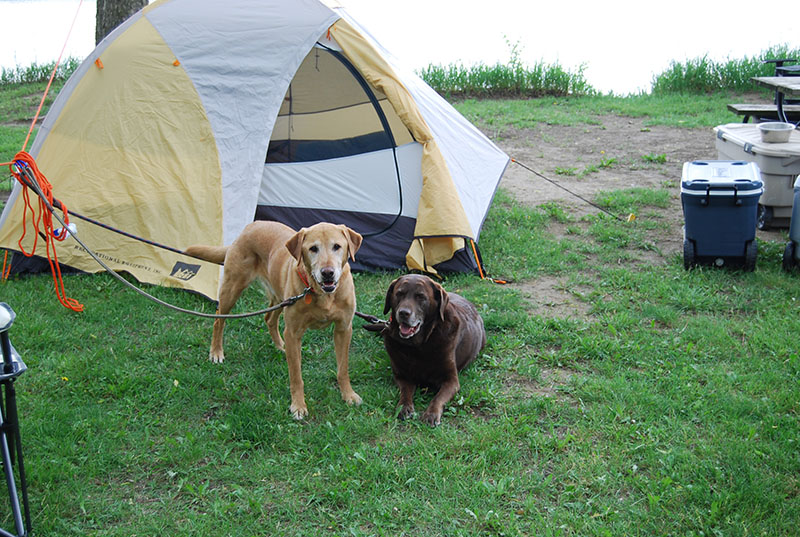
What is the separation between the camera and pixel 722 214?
17.3ft

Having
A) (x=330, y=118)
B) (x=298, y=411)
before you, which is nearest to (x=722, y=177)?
(x=330, y=118)

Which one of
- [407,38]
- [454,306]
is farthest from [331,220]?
[407,38]

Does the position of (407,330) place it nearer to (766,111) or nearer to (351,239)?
(351,239)

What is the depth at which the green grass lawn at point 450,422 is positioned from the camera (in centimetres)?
306

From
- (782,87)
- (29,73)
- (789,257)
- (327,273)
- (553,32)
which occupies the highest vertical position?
(553,32)

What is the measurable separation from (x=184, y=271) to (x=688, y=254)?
3834mm

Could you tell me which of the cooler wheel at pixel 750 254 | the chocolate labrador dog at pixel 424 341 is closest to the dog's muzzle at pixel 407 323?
the chocolate labrador dog at pixel 424 341

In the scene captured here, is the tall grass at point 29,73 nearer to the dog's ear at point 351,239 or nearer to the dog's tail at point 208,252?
the dog's tail at point 208,252

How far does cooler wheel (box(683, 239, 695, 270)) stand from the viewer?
554 centimetres

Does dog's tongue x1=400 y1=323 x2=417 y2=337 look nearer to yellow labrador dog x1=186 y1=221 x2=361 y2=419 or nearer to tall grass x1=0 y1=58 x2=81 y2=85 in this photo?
yellow labrador dog x1=186 y1=221 x2=361 y2=419

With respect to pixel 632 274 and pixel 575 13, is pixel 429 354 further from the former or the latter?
pixel 575 13

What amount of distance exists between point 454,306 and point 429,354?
49 cm

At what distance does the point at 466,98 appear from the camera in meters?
12.5

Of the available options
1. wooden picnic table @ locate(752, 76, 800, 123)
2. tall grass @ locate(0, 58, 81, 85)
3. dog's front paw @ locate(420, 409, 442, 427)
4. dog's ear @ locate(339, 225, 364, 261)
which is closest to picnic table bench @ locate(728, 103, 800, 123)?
wooden picnic table @ locate(752, 76, 800, 123)
